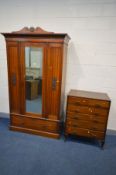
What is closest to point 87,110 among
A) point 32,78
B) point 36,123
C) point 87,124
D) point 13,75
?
point 87,124

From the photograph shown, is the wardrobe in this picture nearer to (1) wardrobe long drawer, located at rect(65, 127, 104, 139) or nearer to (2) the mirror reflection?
(2) the mirror reflection

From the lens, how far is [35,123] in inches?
102

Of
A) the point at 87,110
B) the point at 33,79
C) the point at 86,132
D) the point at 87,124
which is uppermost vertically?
the point at 33,79

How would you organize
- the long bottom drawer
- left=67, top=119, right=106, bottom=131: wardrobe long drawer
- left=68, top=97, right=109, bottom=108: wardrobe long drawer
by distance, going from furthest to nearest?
the long bottom drawer, left=67, top=119, right=106, bottom=131: wardrobe long drawer, left=68, top=97, right=109, bottom=108: wardrobe long drawer

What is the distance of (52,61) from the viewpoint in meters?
2.26

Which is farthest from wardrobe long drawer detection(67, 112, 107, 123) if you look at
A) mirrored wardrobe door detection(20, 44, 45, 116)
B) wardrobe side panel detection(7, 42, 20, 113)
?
wardrobe side panel detection(7, 42, 20, 113)

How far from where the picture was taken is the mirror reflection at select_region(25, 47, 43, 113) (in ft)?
7.66

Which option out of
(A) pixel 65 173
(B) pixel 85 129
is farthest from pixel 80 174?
(B) pixel 85 129

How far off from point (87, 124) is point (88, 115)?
0.16m

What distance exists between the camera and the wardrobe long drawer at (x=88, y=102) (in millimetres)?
2182

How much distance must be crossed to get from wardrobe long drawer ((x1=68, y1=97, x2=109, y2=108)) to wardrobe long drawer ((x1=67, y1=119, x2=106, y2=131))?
0.31 metres

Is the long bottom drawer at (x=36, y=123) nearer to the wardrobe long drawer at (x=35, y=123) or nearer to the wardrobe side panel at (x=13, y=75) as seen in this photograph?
the wardrobe long drawer at (x=35, y=123)

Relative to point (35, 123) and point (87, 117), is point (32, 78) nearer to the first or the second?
point (35, 123)

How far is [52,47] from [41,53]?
0.71 ft
